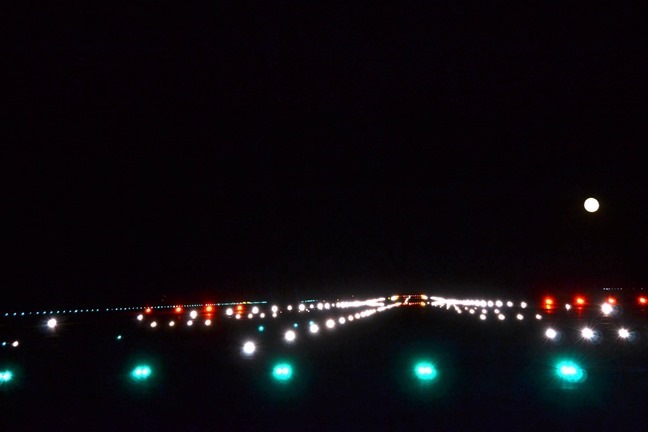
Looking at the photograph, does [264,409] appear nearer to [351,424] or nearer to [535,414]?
[351,424]

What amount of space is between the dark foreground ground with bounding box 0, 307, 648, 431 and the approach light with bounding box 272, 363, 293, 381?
0.83ft

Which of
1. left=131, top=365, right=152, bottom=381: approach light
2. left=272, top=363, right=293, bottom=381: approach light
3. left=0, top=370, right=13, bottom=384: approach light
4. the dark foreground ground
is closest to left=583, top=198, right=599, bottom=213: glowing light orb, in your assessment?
the dark foreground ground

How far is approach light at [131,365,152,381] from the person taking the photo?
56.6 feet

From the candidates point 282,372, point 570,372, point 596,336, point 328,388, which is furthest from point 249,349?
point 596,336

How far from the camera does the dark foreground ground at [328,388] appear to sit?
1155cm

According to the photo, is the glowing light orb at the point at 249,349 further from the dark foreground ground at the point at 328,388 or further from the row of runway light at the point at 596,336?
the row of runway light at the point at 596,336

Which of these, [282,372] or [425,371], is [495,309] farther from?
[282,372]

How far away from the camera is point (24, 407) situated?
13.2 meters

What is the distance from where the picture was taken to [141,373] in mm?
18031

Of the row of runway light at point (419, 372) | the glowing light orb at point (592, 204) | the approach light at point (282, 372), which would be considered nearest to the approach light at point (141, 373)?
the row of runway light at point (419, 372)

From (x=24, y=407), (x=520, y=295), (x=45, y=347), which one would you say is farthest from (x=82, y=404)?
(x=520, y=295)

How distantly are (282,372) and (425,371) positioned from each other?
3699 millimetres

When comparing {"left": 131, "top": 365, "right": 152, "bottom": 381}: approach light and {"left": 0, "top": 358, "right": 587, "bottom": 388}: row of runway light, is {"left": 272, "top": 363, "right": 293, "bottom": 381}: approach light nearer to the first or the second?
{"left": 0, "top": 358, "right": 587, "bottom": 388}: row of runway light

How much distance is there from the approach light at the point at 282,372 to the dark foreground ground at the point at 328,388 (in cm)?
25
